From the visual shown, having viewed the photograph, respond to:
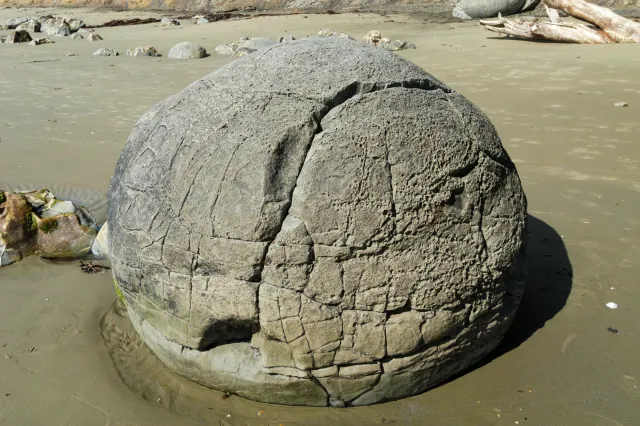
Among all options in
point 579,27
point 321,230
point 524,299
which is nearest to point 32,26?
point 579,27

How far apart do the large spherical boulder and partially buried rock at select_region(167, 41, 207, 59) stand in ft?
32.1

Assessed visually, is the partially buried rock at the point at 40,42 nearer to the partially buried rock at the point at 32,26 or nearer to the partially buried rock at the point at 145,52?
the partially buried rock at the point at 32,26

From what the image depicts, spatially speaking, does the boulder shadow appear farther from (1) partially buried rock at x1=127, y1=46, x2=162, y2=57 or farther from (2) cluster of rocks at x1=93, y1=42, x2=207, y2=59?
(1) partially buried rock at x1=127, y1=46, x2=162, y2=57

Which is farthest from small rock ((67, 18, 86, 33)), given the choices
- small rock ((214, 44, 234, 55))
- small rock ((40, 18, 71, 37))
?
small rock ((214, 44, 234, 55))

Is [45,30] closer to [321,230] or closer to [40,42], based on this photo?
[40,42]

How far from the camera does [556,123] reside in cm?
731

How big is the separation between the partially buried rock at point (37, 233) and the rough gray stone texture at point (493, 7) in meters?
13.6

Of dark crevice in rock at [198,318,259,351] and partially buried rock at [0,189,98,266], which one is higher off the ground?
→ dark crevice in rock at [198,318,259,351]

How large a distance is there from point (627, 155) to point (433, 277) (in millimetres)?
4242

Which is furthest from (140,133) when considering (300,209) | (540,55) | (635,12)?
(635,12)

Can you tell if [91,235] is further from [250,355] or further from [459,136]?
[459,136]

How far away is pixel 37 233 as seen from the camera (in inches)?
201

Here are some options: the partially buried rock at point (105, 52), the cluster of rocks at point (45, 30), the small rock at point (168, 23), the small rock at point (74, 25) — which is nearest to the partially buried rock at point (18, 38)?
the cluster of rocks at point (45, 30)

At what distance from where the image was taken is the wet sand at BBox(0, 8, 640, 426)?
3.19 m
